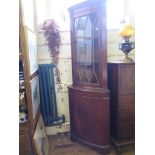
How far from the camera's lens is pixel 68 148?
100 inches

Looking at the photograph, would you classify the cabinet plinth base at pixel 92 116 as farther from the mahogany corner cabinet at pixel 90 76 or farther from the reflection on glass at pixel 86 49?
the reflection on glass at pixel 86 49

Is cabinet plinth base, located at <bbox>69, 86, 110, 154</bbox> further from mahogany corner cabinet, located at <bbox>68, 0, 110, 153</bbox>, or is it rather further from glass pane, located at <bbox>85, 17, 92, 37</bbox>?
glass pane, located at <bbox>85, 17, 92, 37</bbox>

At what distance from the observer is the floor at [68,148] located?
2.41 meters

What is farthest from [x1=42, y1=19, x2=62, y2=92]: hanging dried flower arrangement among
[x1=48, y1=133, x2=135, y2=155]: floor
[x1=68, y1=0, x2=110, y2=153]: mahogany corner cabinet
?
[x1=48, y1=133, x2=135, y2=155]: floor

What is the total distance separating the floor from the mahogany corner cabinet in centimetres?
9

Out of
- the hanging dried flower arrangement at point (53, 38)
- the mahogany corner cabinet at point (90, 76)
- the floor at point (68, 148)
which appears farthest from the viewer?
the hanging dried flower arrangement at point (53, 38)

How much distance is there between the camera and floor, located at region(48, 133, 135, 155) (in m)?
2.41

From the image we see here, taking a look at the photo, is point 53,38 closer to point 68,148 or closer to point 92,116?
point 92,116

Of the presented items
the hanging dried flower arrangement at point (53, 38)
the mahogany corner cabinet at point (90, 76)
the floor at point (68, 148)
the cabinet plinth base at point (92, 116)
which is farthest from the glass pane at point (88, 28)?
the floor at point (68, 148)

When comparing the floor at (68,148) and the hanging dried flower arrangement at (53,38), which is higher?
the hanging dried flower arrangement at (53,38)

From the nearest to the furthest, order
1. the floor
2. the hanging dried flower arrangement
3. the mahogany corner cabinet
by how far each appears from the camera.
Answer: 1. the mahogany corner cabinet
2. the floor
3. the hanging dried flower arrangement

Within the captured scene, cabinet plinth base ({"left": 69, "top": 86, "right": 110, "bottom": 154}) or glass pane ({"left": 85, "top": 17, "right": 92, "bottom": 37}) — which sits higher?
glass pane ({"left": 85, "top": 17, "right": 92, "bottom": 37})
